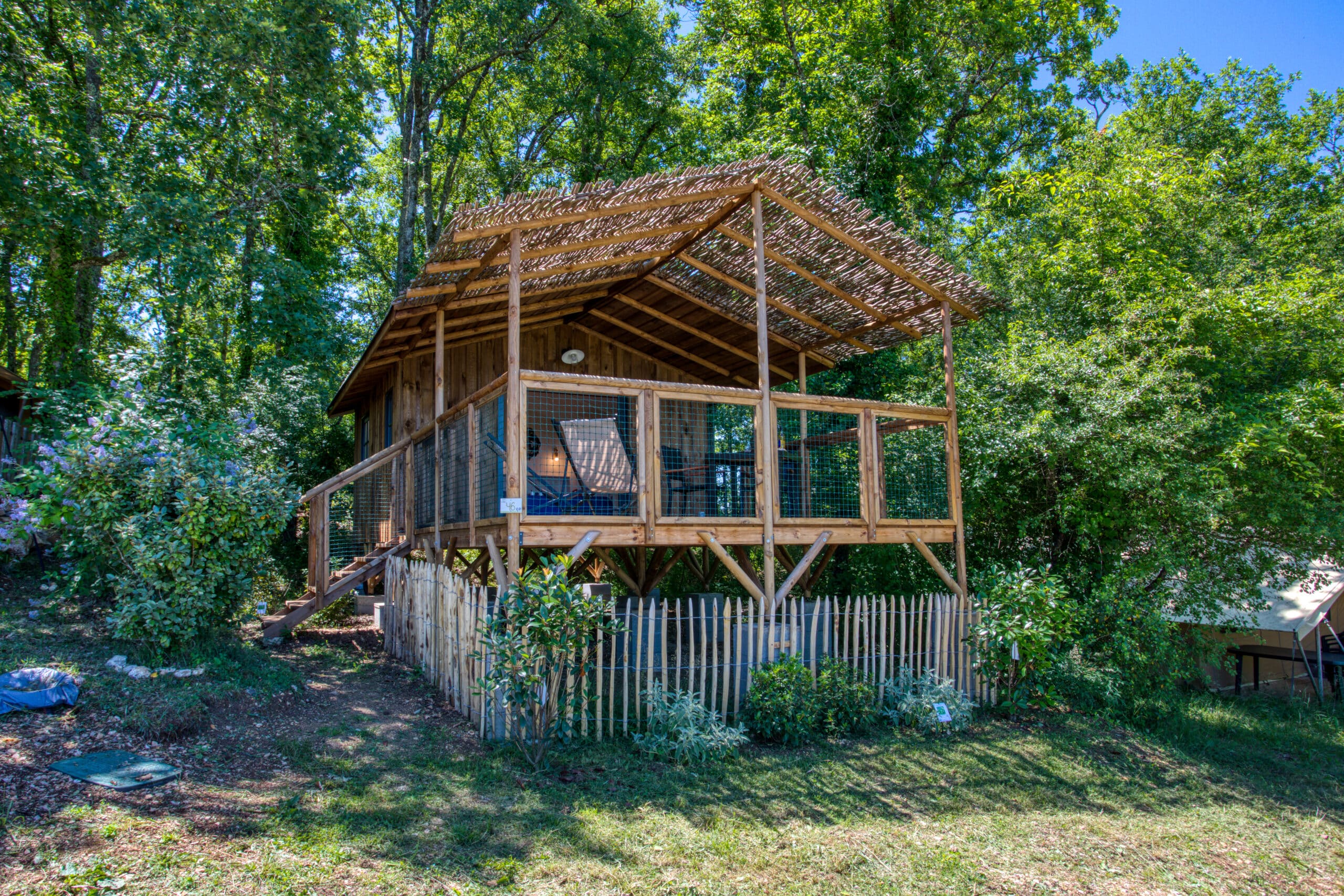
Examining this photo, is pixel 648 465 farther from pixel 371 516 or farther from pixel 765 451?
pixel 371 516

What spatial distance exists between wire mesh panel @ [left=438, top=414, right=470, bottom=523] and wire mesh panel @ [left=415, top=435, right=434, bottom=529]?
643 millimetres

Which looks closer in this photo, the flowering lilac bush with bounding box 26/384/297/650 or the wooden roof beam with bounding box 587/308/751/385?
the flowering lilac bush with bounding box 26/384/297/650

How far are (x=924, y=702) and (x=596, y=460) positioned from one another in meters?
4.28

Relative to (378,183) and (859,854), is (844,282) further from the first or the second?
(378,183)

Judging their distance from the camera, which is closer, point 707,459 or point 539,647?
point 539,647

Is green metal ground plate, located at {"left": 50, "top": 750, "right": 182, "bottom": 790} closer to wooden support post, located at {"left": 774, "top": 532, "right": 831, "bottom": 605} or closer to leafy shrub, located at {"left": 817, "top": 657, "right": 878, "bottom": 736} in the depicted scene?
leafy shrub, located at {"left": 817, "top": 657, "right": 878, "bottom": 736}

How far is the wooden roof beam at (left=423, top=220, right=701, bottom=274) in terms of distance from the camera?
7.78m

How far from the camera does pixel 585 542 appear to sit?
743 centimetres

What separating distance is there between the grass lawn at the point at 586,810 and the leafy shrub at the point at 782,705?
26 centimetres

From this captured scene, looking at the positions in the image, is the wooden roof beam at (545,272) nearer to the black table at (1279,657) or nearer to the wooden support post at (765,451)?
the wooden support post at (765,451)

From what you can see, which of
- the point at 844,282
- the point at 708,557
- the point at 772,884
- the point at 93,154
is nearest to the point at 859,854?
the point at 772,884

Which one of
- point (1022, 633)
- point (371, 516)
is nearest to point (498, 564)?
point (1022, 633)

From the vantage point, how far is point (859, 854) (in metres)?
5.13

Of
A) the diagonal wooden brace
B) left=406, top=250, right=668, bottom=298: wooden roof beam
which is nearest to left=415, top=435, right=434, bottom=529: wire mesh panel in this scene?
left=406, top=250, right=668, bottom=298: wooden roof beam
